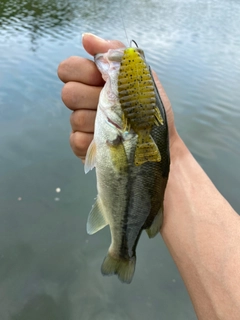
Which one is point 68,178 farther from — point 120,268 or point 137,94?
point 137,94

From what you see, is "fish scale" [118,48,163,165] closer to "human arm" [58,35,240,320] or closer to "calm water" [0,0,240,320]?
"human arm" [58,35,240,320]

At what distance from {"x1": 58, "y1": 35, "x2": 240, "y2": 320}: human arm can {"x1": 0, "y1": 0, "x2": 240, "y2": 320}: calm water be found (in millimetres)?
1878

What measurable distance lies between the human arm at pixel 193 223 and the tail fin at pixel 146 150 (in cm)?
64

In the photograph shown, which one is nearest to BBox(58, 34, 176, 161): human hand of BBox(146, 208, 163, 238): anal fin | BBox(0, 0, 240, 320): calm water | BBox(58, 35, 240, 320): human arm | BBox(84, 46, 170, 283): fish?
BBox(58, 35, 240, 320): human arm

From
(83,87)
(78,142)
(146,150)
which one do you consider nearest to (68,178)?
(78,142)

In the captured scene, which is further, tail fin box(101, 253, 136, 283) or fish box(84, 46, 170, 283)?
tail fin box(101, 253, 136, 283)

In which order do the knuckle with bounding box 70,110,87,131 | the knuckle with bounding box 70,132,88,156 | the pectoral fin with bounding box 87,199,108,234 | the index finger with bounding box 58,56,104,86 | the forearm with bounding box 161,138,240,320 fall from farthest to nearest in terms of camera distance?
the knuckle with bounding box 70,132,88,156, the knuckle with bounding box 70,110,87,131, the pectoral fin with bounding box 87,199,108,234, the index finger with bounding box 58,56,104,86, the forearm with bounding box 161,138,240,320

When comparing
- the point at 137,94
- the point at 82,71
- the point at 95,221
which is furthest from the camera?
the point at 95,221

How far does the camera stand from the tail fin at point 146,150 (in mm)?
1657

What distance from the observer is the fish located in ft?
5.13

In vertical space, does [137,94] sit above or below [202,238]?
above

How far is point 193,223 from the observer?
2.30 metres

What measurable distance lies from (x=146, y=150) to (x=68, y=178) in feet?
13.2

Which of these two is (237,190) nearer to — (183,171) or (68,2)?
(183,171)
